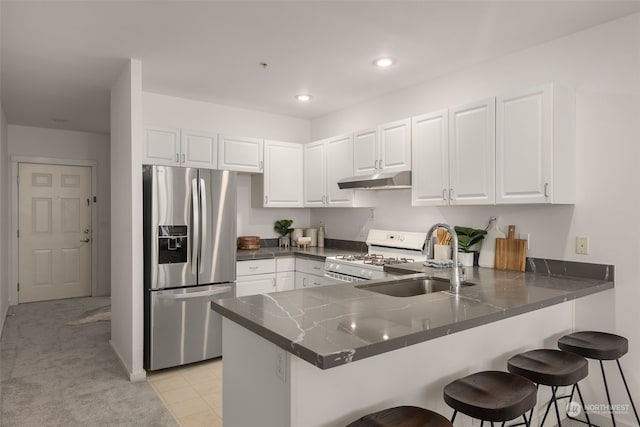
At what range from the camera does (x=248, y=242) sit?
452 cm

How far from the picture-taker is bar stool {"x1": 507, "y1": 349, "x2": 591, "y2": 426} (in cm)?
185

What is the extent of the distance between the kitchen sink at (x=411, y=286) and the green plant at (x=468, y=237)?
1.89 feet

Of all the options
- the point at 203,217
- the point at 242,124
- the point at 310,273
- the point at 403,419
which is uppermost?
the point at 242,124

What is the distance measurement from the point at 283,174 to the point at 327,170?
0.54 m

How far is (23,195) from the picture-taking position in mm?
5719

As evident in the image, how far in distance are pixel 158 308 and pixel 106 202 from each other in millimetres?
3714

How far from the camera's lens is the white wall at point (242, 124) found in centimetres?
414

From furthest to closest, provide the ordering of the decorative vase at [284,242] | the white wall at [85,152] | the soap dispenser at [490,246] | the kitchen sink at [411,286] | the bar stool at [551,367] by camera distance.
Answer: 1. the white wall at [85,152]
2. the decorative vase at [284,242]
3. the soap dispenser at [490,246]
4. the kitchen sink at [411,286]
5. the bar stool at [551,367]

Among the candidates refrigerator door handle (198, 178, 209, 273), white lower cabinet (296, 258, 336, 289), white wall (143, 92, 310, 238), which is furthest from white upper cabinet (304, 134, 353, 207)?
refrigerator door handle (198, 178, 209, 273)

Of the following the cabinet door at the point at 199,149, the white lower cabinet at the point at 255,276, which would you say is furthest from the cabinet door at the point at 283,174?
the white lower cabinet at the point at 255,276

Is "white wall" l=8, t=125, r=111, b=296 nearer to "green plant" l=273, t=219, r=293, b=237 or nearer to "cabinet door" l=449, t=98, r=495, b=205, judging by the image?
"green plant" l=273, t=219, r=293, b=237

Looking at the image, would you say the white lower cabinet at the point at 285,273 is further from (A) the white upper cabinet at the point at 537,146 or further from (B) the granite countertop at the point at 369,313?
(A) the white upper cabinet at the point at 537,146

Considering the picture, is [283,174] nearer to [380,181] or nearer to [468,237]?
[380,181]

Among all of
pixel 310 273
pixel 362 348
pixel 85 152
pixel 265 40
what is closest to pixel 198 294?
pixel 310 273
